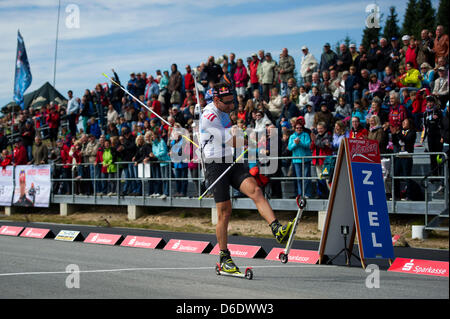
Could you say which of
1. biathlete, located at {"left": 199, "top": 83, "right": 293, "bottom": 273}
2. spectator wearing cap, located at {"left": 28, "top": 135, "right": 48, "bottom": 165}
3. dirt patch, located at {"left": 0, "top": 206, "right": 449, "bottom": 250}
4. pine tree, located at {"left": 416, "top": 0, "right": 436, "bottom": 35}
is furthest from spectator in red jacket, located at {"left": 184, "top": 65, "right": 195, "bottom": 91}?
pine tree, located at {"left": 416, "top": 0, "right": 436, "bottom": 35}

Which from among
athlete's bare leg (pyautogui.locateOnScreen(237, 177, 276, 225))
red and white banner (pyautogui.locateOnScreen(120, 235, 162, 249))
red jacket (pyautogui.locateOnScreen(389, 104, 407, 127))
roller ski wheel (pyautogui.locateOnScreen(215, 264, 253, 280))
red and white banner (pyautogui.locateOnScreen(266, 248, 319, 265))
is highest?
red jacket (pyautogui.locateOnScreen(389, 104, 407, 127))

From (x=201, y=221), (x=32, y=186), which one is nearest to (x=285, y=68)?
(x=201, y=221)

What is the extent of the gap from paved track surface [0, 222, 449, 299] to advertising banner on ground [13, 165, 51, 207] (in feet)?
41.8

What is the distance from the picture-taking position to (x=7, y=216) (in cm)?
2553

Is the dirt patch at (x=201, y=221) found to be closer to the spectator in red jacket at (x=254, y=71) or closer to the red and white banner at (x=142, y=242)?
the red and white banner at (x=142, y=242)

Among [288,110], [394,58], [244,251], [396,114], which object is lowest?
[244,251]

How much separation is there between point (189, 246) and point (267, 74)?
34.5 feet

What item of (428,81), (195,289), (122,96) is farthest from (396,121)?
(122,96)

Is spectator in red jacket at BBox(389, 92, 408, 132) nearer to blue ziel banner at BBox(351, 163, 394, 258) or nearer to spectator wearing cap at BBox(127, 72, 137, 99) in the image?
blue ziel banner at BBox(351, 163, 394, 258)

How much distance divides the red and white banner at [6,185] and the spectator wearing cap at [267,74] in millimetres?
10715

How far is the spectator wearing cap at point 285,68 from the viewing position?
2147 centimetres

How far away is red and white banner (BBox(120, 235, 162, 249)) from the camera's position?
1315 cm

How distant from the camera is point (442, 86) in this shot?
53.1 feet

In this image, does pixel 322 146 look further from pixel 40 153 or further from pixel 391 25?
pixel 391 25
